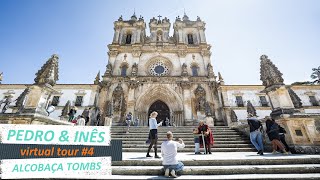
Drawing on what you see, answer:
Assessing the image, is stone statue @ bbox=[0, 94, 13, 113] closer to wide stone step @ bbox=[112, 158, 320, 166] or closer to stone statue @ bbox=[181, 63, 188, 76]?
stone statue @ bbox=[181, 63, 188, 76]

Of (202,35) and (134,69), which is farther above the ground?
(202,35)

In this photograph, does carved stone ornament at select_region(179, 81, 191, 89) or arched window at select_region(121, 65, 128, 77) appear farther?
arched window at select_region(121, 65, 128, 77)

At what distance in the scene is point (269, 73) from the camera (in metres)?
7.46

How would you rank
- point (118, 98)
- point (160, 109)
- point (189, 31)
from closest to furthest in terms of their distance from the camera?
point (118, 98) < point (160, 109) < point (189, 31)

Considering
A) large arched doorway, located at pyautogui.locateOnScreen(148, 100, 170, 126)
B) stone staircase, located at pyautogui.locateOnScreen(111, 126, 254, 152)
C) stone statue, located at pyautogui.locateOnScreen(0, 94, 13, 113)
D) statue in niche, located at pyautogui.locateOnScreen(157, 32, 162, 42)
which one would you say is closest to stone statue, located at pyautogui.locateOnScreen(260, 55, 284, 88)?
stone staircase, located at pyautogui.locateOnScreen(111, 126, 254, 152)

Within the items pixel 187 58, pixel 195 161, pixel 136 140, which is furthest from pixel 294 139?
pixel 187 58

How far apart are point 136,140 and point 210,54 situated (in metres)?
18.0

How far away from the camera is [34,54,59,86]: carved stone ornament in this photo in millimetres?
6828

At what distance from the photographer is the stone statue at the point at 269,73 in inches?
285

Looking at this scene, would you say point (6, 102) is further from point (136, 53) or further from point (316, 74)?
point (316, 74)

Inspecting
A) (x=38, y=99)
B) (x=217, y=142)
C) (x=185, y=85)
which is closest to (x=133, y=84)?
(x=185, y=85)

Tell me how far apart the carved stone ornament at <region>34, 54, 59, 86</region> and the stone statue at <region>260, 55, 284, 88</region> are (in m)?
9.65

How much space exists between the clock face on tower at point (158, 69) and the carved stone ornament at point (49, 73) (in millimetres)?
14980

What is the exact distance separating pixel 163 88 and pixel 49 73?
14.2 m
